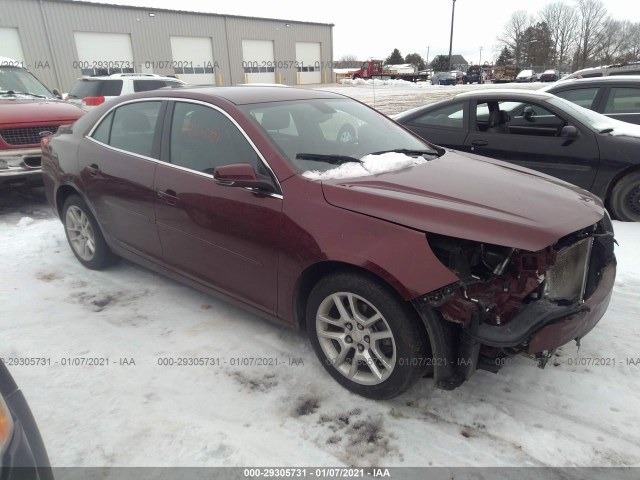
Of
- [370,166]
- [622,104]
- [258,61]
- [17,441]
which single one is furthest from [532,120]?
[258,61]

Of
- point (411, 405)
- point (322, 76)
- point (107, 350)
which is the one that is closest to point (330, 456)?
point (411, 405)

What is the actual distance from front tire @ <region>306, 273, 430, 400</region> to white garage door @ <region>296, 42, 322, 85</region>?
134 ft

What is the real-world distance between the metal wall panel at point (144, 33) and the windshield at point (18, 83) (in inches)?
805

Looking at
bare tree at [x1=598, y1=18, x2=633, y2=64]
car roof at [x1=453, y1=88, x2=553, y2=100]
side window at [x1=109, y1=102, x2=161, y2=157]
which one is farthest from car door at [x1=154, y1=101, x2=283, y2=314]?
bare tree at [x1=598, y1=18, x2=633, y2=64]

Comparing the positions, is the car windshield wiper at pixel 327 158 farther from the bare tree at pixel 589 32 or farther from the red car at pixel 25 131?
the bare tree at pixel 589 32

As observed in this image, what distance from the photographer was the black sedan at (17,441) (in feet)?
4.66

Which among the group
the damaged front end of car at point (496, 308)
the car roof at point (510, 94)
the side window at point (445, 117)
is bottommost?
the damaged front end of car at point (496, 308)

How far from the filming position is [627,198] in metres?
5.30

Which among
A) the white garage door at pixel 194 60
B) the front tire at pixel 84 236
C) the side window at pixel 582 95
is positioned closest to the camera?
the front tire at pixel 84 236

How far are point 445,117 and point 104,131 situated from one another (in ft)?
13.9

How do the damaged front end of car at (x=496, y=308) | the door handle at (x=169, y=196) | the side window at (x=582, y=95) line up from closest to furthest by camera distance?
1. the damaged front end of car at (x=496, y=308)
2. the door handle at (x=169, y=196)
3. the side window at (x=582, y=95)

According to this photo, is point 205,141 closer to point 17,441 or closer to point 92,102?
point 17,441

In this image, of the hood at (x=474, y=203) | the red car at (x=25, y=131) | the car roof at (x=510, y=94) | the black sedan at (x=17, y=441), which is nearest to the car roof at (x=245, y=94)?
the hood at (x=474, y=203)

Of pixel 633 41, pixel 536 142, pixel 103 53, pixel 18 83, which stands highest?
pixel 633 41
